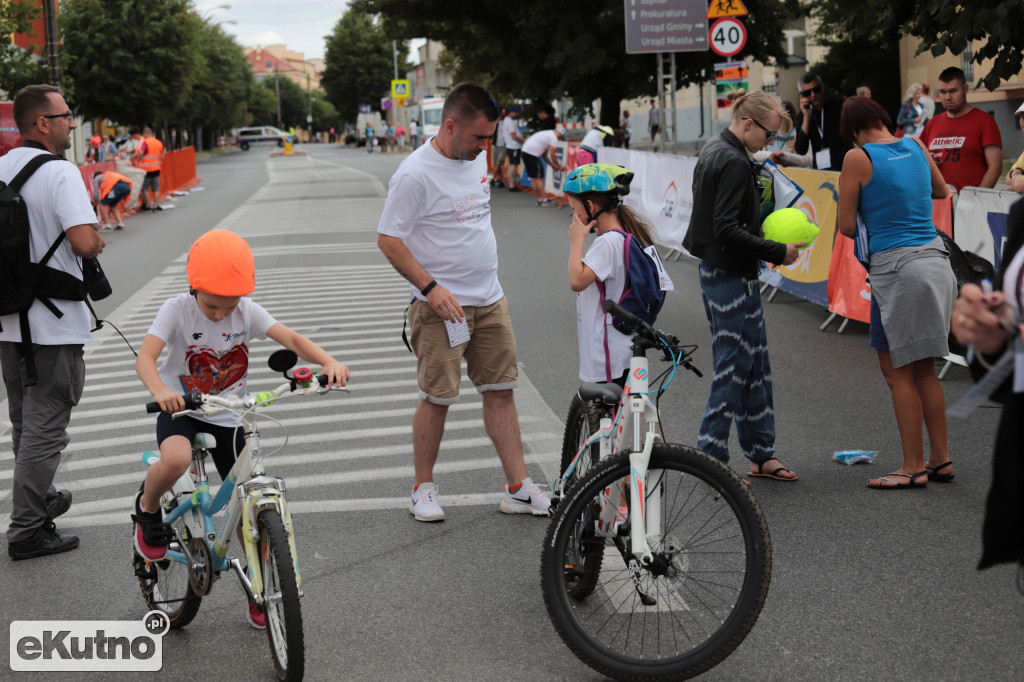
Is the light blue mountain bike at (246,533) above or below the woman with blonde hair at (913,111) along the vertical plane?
below

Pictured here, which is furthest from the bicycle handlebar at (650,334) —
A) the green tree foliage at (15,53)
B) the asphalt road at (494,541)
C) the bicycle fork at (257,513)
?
the green tree foliage at (15,53)

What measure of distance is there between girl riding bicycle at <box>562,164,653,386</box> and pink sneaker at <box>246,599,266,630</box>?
165 cm

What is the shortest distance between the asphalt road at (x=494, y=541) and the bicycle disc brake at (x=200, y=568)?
243 millimetres

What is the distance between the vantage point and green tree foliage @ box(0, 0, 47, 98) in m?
25.2

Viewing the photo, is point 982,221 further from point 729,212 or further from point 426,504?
point 426,504

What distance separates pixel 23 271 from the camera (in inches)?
206

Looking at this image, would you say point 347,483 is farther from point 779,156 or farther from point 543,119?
point 543,119

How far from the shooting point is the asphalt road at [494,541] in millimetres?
4141

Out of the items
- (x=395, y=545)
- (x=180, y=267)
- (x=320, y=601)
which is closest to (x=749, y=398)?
(x=395, y=545)

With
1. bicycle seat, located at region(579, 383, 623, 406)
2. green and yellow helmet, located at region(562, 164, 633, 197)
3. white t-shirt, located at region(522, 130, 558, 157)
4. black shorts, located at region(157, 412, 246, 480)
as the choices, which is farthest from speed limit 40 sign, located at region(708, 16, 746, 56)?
black shorts, located at region(157, 412, 246, 480)

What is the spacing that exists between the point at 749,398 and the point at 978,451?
1.50m

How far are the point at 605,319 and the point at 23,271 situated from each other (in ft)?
8.35

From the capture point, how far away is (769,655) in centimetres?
407

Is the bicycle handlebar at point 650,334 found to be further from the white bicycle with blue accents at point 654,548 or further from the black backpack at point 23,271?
the black backpack at point 23,271
